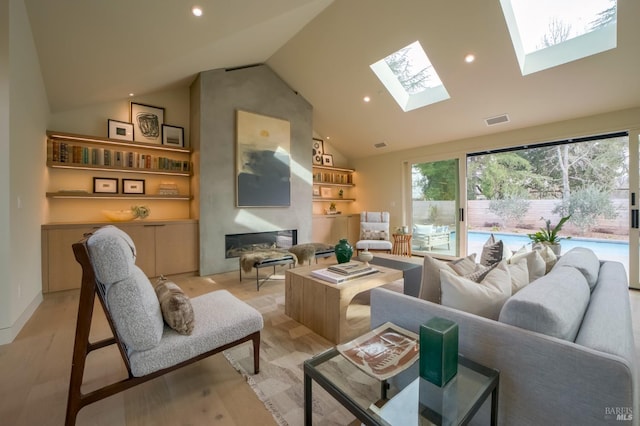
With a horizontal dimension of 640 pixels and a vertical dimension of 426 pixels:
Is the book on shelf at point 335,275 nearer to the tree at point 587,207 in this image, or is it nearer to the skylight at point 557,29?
the skylight at point 557,29

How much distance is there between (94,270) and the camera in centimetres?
124

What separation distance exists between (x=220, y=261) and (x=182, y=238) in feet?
2.21

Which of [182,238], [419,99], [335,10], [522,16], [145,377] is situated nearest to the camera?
[145,377]

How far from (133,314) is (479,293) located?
1.62 m

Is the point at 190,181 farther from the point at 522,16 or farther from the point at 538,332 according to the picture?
the point at 522,16

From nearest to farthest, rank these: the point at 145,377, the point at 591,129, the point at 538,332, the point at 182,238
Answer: the point at 538,332 < the point at 145,377 < the point at 591,129 < the point at 182,238

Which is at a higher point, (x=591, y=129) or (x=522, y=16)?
(x=522, y=16)

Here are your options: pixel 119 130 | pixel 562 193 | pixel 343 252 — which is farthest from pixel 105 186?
pixel 562 193

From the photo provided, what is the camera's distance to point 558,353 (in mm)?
905

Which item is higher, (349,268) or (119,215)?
(119,215)

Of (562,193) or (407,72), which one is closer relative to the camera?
(562,193)

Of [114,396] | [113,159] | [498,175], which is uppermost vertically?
[113,159]

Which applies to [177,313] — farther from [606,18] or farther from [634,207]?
[634,207]

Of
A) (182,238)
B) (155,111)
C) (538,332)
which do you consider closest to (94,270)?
(538,332)
